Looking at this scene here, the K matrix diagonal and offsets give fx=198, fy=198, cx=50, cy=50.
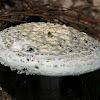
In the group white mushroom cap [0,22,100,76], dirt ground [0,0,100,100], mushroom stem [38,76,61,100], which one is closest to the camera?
white mushroom cap [0,22,100,76]

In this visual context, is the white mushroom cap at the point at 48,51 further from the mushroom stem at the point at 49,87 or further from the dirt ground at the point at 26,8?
the dirt ground at the point at 26,8

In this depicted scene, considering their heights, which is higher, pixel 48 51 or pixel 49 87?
pixel 48 51

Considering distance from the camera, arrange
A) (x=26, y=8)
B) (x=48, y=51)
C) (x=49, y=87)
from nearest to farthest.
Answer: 1. (x=48, y=51)
2. (x=49, y=87)
3. (x=26, y=8)

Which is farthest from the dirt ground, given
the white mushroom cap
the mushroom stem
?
the white mushroom cap

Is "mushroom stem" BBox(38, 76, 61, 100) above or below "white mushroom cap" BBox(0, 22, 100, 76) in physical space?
below

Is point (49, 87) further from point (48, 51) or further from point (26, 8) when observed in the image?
point (26, 8)

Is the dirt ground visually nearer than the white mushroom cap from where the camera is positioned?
No

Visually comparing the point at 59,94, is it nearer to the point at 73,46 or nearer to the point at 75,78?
the point at 75,78

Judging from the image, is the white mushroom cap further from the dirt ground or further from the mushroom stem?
the dirt ground

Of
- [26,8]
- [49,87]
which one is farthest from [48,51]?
[26,8]

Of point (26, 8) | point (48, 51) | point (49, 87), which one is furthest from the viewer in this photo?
point (26, 8)
